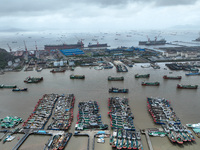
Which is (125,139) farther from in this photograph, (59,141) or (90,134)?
(59,141)

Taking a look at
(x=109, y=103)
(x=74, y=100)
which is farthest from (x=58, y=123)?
(x=109, y=103)

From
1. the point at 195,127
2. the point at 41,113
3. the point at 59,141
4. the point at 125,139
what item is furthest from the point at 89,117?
the point at 195,127

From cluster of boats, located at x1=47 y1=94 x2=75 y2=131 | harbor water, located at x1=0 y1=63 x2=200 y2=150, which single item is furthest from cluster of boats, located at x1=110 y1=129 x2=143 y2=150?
cluster of boats, located at x1=47 y1=94 x2=75 y2=131

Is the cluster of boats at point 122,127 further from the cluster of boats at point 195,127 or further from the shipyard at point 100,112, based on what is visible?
the cluster of boats at point 195,127

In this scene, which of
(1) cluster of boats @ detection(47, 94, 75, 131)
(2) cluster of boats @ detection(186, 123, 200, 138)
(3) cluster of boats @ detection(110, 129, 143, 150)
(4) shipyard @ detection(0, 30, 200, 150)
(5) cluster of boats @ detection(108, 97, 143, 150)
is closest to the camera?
(3) cluster of boats @ detection(110, 129, 143, 150)

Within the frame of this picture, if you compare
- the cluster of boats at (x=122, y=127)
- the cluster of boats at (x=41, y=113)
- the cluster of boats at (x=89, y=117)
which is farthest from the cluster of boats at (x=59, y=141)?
the cluster of boats at (x=122, y=127)

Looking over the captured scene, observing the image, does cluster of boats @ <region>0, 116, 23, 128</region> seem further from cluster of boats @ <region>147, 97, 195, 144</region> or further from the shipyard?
cluster of boats @ <region>147, 97, 195, 144</region>
